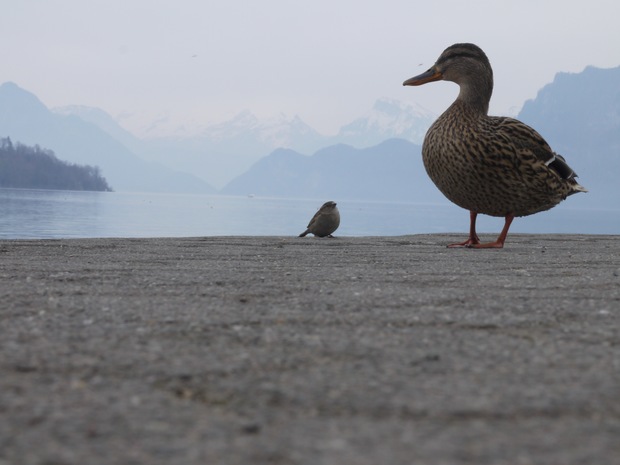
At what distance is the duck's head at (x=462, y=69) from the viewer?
7.45m

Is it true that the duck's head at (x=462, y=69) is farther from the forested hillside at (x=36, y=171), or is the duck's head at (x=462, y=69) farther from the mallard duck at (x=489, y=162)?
the forested hillside at (x=36, y=171)

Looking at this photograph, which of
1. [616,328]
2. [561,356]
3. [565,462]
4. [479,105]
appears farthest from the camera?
[479,105]

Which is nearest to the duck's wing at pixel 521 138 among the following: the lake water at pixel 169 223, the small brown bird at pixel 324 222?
the small brown bird at pixel 324 222

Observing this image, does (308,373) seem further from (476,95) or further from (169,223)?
(169,223)

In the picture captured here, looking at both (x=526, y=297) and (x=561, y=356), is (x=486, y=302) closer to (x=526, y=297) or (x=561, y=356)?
(x=526, y=297)

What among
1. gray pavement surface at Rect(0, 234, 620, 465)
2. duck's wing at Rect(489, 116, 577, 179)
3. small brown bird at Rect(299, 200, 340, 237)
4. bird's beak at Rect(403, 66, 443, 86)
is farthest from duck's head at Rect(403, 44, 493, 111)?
gray pavement surface at Rect(0, 234, 620, 465)

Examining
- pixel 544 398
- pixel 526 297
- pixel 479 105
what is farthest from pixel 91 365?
pixel 479 105

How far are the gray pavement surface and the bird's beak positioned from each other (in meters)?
4.20

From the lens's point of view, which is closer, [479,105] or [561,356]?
[561,356]

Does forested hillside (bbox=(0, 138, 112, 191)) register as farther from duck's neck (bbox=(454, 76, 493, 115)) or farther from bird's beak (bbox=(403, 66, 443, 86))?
duck's neck (bbox=(454, 76, 493, 115))

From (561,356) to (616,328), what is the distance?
1.94 ft

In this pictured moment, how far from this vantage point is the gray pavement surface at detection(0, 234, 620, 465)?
1.37 meters

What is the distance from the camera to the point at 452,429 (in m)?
1.46

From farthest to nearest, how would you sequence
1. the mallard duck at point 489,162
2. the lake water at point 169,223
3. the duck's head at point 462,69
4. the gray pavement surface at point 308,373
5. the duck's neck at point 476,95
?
the lake water at point 169,223
the duck's head at point 462,69
the duck's neck at point 476,95
the mallard duck at point 489,162
the gray pavement surface at point 308,373
